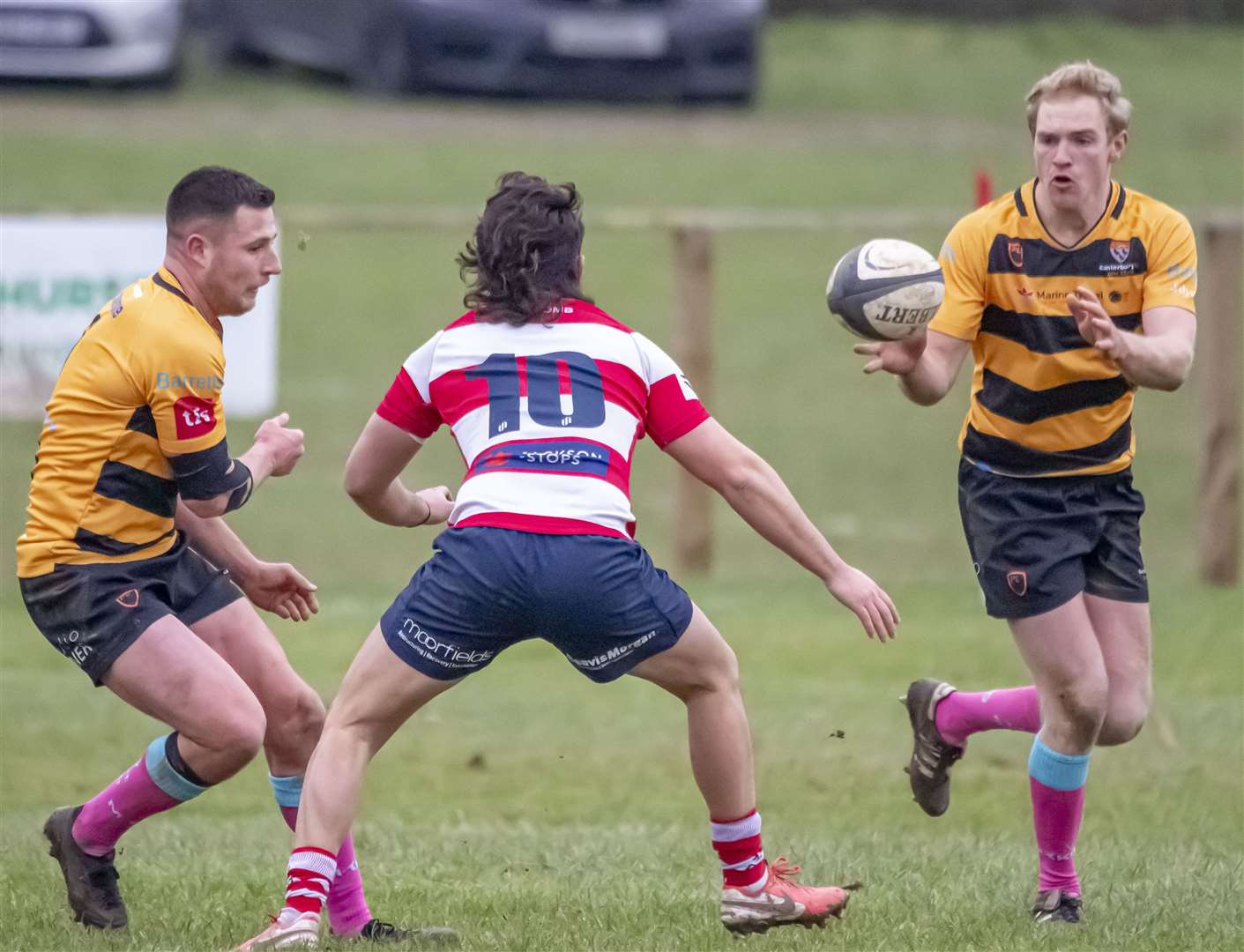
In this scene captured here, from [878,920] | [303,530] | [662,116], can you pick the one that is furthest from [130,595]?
[662,116]

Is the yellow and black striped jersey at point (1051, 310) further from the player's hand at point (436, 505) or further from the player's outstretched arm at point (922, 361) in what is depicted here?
the player's hand at point (436, 505)

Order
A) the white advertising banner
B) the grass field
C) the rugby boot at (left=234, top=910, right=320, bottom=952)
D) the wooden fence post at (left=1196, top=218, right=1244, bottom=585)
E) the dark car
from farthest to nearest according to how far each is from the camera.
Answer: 1. the dark car
2. the wooden fence post at (left=1196, top=218, right=1244, bottom=585)
3. the white advertising banner
4. the grass field
5. the rugby boot at (left=234, top=910, right=320, bottom=952)

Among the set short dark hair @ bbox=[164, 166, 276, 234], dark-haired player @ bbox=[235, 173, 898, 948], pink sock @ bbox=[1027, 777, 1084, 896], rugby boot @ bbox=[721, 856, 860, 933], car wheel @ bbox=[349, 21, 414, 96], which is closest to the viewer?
dark-haired player @ bbox=[235, 173, 898, 948]

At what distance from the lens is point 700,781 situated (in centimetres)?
520

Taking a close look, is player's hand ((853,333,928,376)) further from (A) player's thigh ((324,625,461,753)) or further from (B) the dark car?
(B) the dark car

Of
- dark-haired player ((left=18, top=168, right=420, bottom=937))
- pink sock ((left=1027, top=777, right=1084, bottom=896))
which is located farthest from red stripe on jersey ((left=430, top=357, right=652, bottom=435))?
pink sock ((left=1027, top=777, right=1084, bottom=896))

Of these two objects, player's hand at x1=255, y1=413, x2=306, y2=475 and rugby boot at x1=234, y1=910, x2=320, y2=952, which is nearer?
rugby boot at x1=234, y1=910, x2=320, y2=952

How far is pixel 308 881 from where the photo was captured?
488 centimetres

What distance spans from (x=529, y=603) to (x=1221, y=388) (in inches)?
278

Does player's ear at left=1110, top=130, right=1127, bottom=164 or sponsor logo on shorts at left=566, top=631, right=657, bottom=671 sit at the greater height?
player's ear at left=1110, top=130, right=1127, bottom=164

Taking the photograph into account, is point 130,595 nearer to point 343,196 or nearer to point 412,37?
point 343,196

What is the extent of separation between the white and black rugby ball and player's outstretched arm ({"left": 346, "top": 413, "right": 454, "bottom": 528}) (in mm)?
1264

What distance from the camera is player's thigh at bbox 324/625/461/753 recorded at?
4.95 m

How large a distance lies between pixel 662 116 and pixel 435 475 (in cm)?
781
